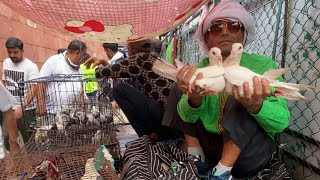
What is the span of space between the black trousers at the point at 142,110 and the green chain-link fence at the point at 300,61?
0.66 metres

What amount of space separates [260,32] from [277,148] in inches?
33.7

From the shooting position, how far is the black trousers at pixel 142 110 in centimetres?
182

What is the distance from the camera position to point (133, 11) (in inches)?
38.7

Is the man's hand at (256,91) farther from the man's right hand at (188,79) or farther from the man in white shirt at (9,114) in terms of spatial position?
the man in white shirt at (9,114)

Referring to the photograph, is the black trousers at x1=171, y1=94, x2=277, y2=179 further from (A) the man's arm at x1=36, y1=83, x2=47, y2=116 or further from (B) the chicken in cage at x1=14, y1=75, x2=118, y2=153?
(A) the man's arm at x1=36, y1=83, x2=47, y2=116

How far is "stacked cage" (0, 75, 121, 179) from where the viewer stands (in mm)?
1708

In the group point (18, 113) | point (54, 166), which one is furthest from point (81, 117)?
point (18, 113)

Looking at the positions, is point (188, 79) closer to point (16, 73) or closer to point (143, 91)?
point (143, 91)

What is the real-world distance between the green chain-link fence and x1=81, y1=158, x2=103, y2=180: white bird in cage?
1.02 metres

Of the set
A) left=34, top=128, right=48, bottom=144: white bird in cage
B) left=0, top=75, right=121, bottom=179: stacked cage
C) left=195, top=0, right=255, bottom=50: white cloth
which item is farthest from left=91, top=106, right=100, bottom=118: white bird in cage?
left=195, top=0, right=255, bottom=50: white cloth

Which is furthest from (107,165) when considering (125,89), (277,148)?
(277,148)

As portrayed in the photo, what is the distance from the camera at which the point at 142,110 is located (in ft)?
5.97

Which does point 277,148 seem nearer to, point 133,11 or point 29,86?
point 133,11

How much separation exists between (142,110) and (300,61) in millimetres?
899
